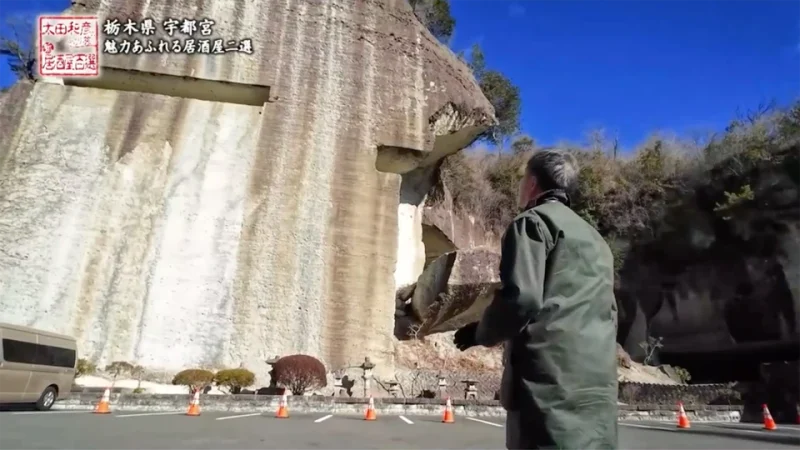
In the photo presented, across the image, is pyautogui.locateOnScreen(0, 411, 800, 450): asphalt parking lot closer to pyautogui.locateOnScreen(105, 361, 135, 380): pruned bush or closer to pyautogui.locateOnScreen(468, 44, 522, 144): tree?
pyautogui.locateOnScreen(105, 361, 135, 380): pruned bush

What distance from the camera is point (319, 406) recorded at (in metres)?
11.0

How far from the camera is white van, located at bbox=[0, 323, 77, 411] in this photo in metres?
9.27

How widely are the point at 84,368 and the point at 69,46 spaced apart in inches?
408

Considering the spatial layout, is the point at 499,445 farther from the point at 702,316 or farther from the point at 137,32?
the point at 702,316

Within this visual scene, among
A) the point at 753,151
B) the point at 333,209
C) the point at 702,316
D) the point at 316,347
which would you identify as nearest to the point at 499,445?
the point at 316,347

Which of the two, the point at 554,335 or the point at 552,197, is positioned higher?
the point at 552,197

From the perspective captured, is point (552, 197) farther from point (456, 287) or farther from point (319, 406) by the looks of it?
point (456, 287)

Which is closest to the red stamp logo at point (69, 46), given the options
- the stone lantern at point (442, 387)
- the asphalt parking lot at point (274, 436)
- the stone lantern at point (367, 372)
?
the stone lantern at point (367, 372)

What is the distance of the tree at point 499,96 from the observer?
31109mm

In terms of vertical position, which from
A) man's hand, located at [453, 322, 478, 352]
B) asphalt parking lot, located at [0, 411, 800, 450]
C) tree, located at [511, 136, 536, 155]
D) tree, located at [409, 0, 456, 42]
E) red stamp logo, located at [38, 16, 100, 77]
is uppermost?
tree, located at [409, 0, 456, 42]

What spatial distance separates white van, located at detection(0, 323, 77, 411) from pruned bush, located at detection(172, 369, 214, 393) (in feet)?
9.25

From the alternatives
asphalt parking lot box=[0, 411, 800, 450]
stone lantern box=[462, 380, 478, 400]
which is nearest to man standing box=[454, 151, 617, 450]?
asphalt parking lot box=[0, 411, 800, 450]

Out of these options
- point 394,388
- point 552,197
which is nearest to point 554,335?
point 552,197

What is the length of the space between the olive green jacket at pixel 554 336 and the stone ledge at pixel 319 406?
959cm
